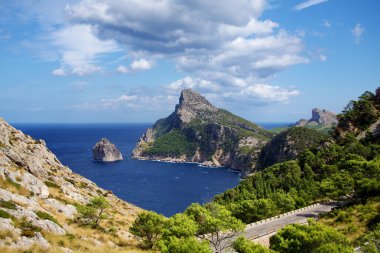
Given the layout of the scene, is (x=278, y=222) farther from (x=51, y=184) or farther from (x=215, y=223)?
(x=51, y=184)

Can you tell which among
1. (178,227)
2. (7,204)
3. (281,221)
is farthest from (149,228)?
(281,221)

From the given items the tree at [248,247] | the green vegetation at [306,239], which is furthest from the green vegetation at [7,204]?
the green vegetation at [306,239]

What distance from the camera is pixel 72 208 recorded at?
4734 cm

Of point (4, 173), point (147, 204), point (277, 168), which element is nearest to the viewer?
point (4, 173)

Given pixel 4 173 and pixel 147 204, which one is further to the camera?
pixel 147 204

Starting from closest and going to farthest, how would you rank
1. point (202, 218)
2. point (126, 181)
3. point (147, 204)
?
1. point (202, 218)
2. point (147, 204)
3. point (126, 181)

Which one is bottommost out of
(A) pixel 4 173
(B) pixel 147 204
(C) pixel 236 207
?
(B) pixel 147 204

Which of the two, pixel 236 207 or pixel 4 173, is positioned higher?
pixel 4 173

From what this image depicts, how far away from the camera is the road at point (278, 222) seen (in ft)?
173

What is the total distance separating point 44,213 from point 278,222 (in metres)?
40.3

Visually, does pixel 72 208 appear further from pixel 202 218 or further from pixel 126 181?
pixel 126 181

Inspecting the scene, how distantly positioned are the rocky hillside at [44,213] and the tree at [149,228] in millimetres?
1497

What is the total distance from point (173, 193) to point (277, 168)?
74.1 metres

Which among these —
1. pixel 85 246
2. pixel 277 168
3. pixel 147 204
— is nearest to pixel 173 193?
pixel 147 204
